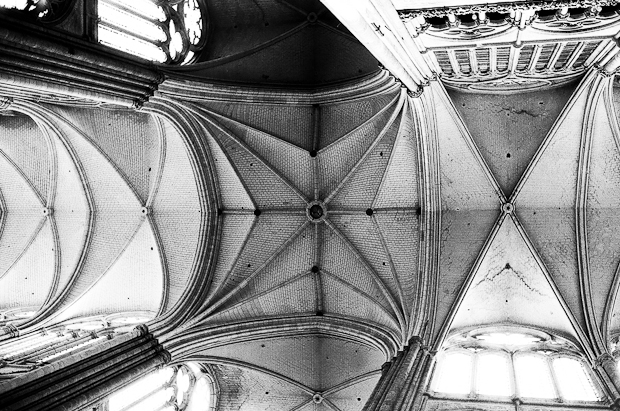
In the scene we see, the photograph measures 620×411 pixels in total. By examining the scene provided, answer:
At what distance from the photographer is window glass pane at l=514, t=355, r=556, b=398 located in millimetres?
12734

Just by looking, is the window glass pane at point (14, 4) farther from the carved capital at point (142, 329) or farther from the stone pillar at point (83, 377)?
the carved capital at point (142, 329)

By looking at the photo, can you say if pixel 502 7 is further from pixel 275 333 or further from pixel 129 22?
pixel 275 333

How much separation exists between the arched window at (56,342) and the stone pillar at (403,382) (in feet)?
20.5

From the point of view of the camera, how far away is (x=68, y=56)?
31.0 ft

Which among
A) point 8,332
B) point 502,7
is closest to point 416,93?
point 502,7

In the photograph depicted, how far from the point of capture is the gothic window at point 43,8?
935 cm

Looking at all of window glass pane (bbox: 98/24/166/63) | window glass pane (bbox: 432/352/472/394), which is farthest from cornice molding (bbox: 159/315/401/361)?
window glass pane (bbox: 98/24/166/63)

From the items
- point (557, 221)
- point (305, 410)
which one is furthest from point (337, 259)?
point (557, 221)

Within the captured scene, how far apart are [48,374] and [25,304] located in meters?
9.41

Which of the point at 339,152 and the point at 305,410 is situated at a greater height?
the point at 339,152

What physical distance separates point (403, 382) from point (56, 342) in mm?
8818

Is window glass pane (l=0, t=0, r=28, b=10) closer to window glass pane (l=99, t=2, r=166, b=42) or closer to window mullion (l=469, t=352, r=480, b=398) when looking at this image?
window glass pane (l=99, t=2, r=166, b=42)

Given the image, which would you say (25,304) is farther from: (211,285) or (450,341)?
(450,341)

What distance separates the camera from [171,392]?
16547 mm
